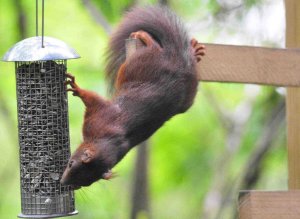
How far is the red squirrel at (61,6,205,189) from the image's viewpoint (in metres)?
2.85

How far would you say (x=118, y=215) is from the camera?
5.81 meters

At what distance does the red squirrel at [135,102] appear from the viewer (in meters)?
2.85

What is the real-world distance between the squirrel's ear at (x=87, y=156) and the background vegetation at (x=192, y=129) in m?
2.51

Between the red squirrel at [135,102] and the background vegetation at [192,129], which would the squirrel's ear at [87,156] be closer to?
the red squirrel at [135,102]

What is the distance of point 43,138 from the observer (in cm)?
310

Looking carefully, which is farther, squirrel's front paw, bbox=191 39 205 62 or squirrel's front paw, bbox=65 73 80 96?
squirrel's front paw, bbox=191 39 205 62

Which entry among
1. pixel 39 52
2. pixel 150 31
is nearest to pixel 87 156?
Result: pixel 39 52

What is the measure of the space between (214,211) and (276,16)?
1284 mm

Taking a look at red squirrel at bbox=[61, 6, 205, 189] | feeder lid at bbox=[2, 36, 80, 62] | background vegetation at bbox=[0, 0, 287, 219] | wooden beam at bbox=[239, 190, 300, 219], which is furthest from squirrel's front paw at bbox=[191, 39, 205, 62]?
background vegetation at bbox=[0, 0, 287, 219]

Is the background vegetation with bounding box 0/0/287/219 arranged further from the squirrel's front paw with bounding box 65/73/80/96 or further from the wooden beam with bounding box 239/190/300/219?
the wooden beam with bounding box 239/190/300/219

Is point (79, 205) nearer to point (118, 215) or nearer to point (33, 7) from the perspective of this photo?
point (118, 215)

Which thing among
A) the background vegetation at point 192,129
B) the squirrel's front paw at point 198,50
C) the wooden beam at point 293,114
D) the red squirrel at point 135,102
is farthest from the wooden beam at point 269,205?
the background vegetation at point 192,129

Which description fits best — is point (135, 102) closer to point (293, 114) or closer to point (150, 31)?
point (150, 31)

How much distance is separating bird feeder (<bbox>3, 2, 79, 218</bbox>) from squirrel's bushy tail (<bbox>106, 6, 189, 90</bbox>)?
17 centimetres
